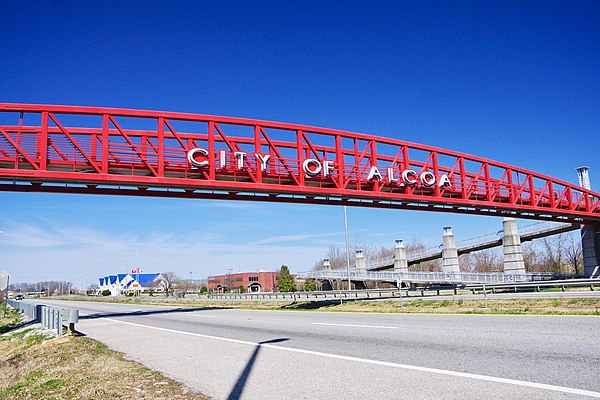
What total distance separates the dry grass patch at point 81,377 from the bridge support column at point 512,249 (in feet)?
146

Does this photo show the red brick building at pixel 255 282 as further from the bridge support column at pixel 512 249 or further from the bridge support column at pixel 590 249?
the bridge support column at pixel 590 249

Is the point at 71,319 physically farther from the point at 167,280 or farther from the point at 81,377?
the point at 167,280

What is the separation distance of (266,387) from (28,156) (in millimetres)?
21342

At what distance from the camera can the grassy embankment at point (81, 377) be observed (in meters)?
7.05

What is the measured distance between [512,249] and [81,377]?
47653 mm

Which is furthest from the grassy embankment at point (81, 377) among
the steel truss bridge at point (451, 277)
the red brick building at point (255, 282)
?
the red brick building at point (255, 282)

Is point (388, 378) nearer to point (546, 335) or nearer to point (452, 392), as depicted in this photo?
point (452, 392)

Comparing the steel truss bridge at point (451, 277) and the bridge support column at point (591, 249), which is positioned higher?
the bridge support column at point (591, 249)

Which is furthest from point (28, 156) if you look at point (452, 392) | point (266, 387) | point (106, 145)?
point (452, 392)

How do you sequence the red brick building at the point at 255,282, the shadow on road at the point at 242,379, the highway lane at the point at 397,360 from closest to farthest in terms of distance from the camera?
the highway lane at the point at 397,360 → the shadow on road at the point at 242,379 → the red brick building at the point at 255,282

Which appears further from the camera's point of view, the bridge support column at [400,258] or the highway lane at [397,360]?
the bridge support column at [400,258]

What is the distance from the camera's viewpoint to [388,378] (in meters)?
6.72

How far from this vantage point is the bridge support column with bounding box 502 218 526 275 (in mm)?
47500

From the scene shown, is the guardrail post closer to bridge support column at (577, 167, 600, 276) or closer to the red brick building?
bridge support column at (577, 167, 600, 276)
